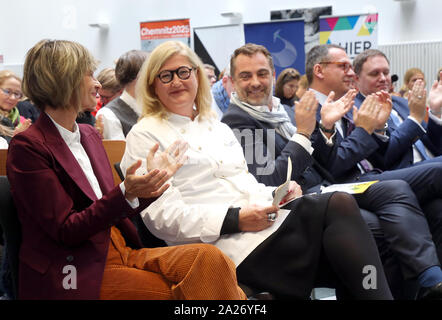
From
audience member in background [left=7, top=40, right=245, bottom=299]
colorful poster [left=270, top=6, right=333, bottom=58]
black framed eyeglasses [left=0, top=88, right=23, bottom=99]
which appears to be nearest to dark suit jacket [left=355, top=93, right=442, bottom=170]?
audience member in background [left=7, top=40, right=245, bottom=299]

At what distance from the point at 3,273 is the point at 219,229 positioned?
70 centimetres

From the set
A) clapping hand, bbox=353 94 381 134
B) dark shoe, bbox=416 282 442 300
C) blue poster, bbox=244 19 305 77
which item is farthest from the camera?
blue poster, bbox=244 19 305 77

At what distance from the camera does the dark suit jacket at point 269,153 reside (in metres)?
2.30

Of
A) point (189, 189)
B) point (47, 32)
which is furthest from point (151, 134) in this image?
point (47, 32)

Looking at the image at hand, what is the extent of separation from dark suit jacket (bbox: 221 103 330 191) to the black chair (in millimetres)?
1041

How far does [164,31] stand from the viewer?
10.1m

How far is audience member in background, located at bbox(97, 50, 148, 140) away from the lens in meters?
3.32

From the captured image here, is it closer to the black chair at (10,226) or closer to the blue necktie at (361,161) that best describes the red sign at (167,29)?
the blue necktie at (361,161)

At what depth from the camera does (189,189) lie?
1.96 metres

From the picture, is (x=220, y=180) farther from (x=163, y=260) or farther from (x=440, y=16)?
(x=440, y=16)

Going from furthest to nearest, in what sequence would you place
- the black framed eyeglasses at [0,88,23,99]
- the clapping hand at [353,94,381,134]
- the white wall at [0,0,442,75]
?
the white wall at [0,0,442,75] < the black framed eyeglasses at [0,88,23,99] < the clapping hand at [353,94,381,134]

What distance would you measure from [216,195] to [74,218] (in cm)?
63

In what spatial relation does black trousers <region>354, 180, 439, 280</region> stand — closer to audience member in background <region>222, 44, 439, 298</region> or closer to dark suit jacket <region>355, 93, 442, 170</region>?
audience member in background <region>222, 44, 439, 298</region>

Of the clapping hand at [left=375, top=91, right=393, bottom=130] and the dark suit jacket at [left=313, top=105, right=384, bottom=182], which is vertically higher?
the clapping hand at [left=375, top=91, right=393, bottom=130]
